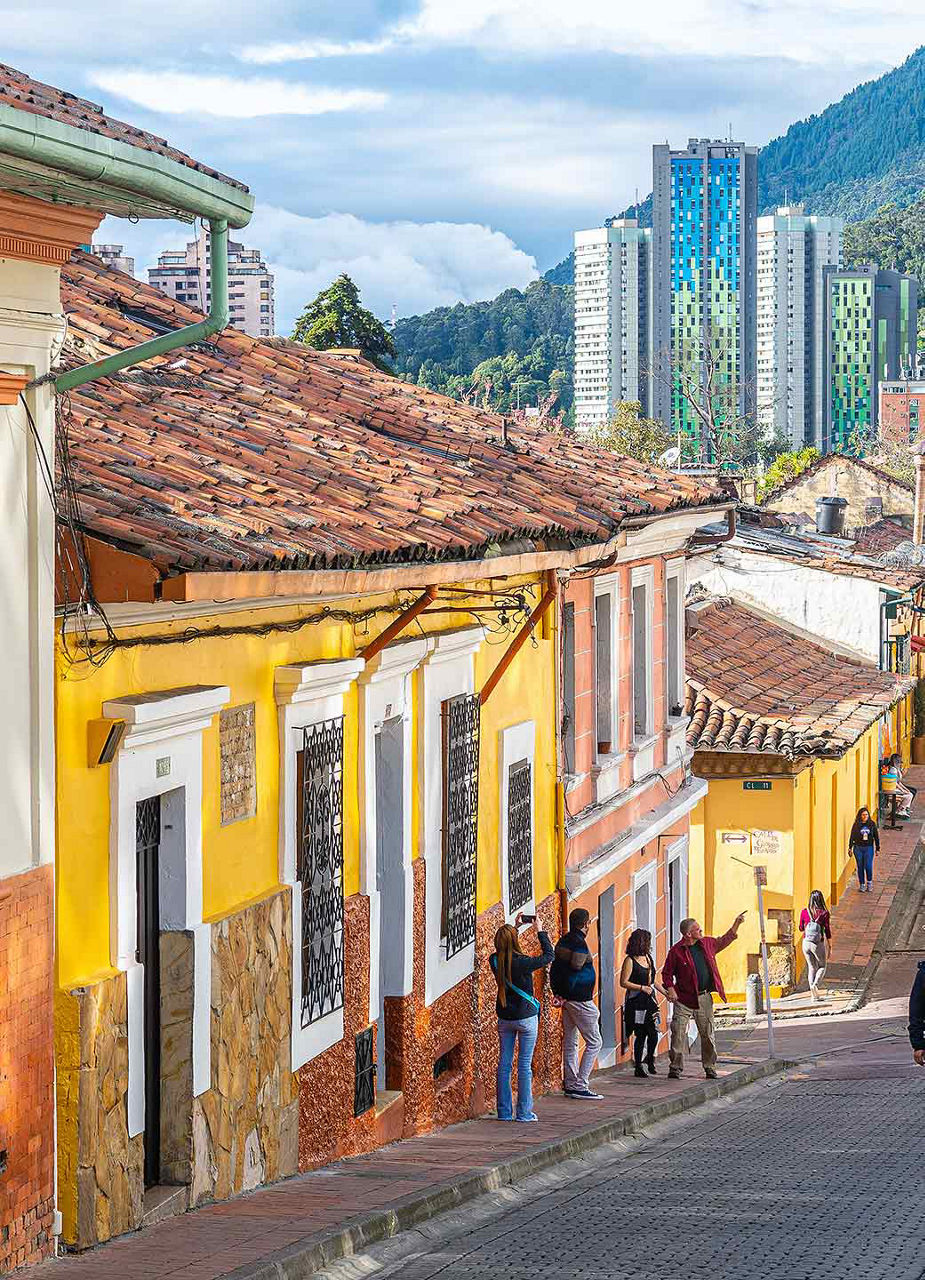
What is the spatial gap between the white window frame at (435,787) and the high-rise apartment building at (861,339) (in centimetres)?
17831

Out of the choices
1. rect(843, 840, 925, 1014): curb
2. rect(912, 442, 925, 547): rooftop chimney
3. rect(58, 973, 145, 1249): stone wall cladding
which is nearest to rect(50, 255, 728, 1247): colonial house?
rect(58, 973, 145, 1249): stone wall cladding

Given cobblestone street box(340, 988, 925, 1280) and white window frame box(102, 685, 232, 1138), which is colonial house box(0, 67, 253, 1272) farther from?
cobblestone street box(340, 988, 925, 1280)

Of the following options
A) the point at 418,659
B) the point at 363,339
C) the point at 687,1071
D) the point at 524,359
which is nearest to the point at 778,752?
the point at 687,1071

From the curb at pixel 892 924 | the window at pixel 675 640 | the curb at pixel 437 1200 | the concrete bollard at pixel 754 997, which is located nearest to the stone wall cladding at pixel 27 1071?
the curb at pixel 437 1200

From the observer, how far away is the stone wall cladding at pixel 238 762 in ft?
27.9

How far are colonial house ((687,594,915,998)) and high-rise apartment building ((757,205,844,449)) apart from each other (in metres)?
157

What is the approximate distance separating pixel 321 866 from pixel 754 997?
1402cm

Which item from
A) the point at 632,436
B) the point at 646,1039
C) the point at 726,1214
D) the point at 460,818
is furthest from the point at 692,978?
the point at 632,436

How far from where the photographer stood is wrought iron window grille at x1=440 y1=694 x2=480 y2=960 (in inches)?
468

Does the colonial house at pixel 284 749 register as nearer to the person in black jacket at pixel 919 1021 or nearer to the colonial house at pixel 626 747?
the colonial house at pixel 626 747

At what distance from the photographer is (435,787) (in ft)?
38.4

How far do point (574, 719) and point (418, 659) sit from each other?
4317 millimetres

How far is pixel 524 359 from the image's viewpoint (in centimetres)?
17200

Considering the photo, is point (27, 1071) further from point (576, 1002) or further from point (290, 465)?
point (576, 1002)
